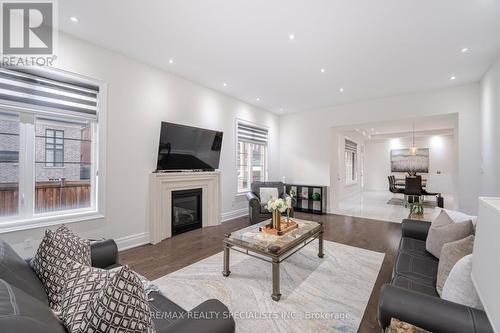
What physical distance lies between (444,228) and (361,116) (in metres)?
4.10

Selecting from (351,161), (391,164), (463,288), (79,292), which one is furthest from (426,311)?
(391,164)

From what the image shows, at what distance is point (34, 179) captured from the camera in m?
2.67

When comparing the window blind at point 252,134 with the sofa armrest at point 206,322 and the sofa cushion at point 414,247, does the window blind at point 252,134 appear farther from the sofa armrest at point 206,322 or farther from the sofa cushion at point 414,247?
the sofa armrest at point 206,322

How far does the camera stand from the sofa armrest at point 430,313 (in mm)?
1050


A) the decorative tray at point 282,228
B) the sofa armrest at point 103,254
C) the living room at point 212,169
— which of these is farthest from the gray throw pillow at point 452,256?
the sofa armrest at point 103,254

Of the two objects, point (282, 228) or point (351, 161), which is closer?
point (282, 228)

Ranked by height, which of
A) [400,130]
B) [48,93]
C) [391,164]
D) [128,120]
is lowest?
[391,164]

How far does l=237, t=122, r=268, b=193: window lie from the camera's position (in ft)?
18.7

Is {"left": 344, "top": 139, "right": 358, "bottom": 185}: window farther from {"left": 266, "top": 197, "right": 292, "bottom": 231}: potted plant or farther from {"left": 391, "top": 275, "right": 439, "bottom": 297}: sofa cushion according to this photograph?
{"left": 391, "top": 275, "right": 439, "bottom": 297}: sofa cushion

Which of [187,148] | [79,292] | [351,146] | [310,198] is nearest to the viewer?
[79,292]

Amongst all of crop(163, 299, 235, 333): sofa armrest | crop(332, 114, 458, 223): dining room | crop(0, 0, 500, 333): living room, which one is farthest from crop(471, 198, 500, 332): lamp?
crop(332, 114, 458, 223): dining room

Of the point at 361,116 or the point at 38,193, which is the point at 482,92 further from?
the point at 38,193

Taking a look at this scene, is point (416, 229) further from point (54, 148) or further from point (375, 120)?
point (54, 148)

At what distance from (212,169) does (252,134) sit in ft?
6.02
